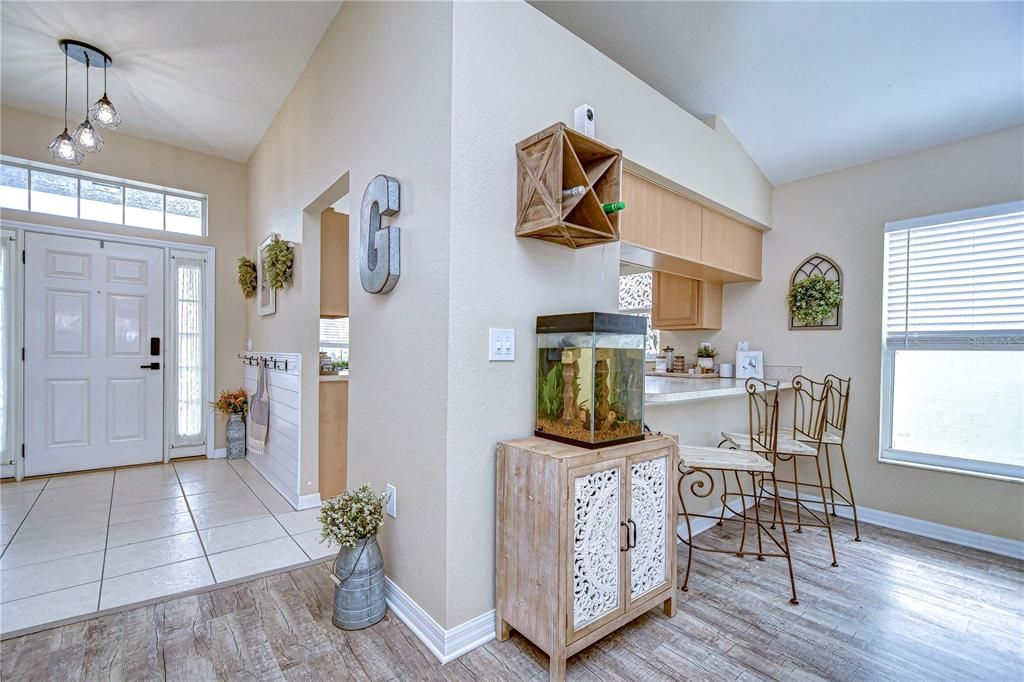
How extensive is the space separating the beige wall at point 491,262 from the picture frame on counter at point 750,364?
219 centimetres

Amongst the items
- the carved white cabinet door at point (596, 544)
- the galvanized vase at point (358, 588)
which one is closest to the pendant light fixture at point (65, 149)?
the galvanized vase at point (358, 588)

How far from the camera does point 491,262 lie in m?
1.82

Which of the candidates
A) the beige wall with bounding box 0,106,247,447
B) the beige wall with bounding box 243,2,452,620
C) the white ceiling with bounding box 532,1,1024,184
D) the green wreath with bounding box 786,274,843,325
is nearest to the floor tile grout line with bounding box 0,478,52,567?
the beige wall with bounding box 0,106,247,447

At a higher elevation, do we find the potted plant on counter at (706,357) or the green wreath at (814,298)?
the green wreath at (814,298)

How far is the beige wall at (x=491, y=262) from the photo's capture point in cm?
172

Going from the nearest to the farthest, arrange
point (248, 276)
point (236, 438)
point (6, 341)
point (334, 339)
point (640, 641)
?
point (640, 641), point (6, 341), point (248, 276), point (236, 438), point (334, 339)

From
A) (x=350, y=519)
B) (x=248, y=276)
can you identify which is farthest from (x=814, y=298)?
(x=248, y=276)

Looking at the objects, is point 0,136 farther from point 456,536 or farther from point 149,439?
point 456,536

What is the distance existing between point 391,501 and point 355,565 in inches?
11.3

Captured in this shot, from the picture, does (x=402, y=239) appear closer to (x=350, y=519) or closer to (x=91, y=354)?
(x=350, y=519)

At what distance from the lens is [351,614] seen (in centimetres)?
184

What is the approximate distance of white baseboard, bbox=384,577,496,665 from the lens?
168cm

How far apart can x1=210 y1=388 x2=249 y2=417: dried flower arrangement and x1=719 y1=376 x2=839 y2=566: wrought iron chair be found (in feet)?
14.4

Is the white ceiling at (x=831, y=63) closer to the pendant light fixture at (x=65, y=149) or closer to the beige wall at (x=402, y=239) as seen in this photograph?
the beige wall at (x=402, y=239)
